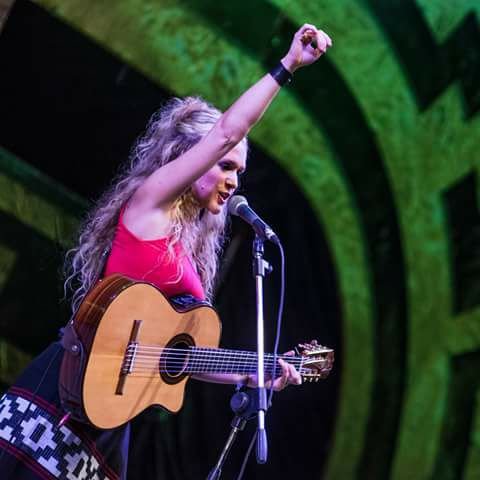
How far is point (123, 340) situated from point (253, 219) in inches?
18.9

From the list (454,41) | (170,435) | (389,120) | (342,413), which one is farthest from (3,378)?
(454,41)

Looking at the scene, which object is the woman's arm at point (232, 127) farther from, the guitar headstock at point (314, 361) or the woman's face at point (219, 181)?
the guitar headstock at point (314, 361)

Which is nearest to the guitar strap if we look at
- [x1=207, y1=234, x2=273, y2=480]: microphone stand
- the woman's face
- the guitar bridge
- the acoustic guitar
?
the acoustic guitar

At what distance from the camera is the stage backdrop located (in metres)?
2.81

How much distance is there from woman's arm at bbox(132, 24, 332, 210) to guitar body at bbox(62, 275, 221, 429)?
276 mm

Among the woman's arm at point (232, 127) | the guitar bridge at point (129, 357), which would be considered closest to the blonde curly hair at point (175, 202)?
the woman's arm at point (232, 127)

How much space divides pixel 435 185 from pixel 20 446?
248 cm

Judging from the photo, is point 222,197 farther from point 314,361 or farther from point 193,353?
point 314,361

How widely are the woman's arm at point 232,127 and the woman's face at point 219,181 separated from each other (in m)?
0.19

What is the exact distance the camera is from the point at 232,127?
186 centimetres

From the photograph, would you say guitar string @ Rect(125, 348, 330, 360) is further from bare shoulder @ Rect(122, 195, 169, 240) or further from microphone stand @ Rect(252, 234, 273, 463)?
bare shoulder @ Rect(122, 195, 169, 240)

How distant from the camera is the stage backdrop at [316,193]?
9.21ft

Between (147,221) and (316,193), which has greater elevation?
(316,193)

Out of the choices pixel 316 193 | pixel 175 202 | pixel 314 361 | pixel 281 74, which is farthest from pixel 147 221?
pixel 316 193
